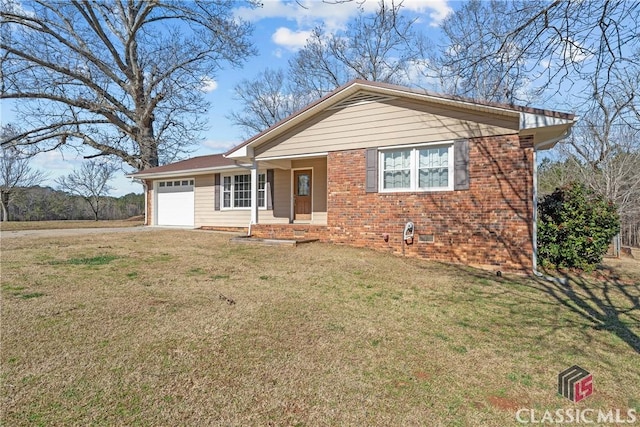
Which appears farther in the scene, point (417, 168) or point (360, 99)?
point (360, 99)

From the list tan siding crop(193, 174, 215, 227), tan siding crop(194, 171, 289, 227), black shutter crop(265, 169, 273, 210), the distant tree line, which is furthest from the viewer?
the distant tree line

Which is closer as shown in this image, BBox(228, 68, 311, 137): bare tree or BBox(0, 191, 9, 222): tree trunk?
BBox(0, 191, 9, 222): tree trunk

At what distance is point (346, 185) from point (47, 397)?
8.09m

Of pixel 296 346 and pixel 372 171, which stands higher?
pixel 372 171

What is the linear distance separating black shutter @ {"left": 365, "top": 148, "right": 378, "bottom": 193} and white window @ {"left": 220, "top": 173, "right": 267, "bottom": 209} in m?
5.47

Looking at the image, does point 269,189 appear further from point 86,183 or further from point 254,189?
point 86,183

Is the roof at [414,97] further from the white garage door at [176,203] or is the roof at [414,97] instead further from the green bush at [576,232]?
the white garage door at [176,203]

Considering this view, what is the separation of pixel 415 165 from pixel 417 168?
91mm

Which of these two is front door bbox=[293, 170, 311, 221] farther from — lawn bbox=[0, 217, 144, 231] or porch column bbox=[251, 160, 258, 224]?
A: lawn bbox=[0, 217, 144, 231]

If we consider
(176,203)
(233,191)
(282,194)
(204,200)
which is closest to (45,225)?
(176,203)

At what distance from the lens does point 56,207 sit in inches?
1147

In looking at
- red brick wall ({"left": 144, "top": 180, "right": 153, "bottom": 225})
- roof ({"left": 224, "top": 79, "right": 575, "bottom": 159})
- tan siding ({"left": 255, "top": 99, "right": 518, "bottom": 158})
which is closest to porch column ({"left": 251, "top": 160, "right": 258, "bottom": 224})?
roof ({"left": 224, "top": 79, "right": 575, "bottom": 159})

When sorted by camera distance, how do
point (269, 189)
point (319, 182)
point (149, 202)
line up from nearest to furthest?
point (319, 182)
point (269, 189)
point (149, 202)

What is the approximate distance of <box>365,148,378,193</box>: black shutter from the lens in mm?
9398
